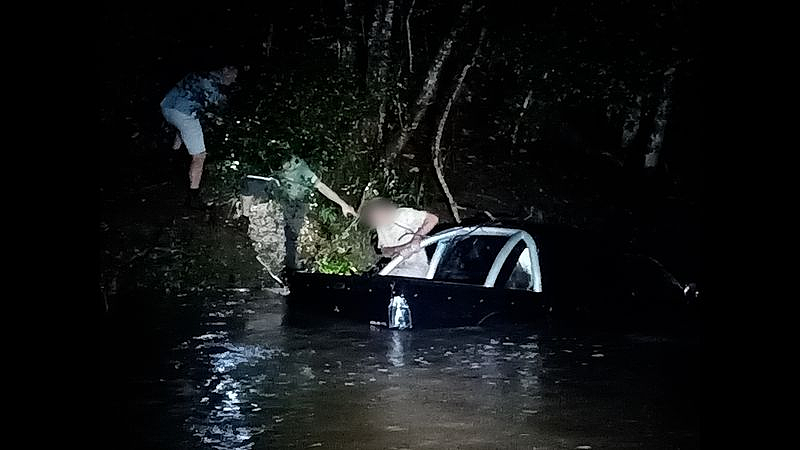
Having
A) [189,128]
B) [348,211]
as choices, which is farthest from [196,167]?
[348,211]

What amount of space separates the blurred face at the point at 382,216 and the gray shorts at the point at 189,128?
3.21 m

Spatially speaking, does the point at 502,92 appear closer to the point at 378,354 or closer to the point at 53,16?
the point at 378,354

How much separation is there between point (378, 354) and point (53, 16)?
4.39 metres

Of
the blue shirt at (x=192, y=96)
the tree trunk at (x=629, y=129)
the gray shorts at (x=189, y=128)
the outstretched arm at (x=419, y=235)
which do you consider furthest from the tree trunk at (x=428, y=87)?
the tree trunk at (x=629, y=129)

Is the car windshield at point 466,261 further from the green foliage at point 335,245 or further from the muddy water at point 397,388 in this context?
the green foliage at point 335,245

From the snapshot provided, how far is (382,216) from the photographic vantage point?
1092 centimetres

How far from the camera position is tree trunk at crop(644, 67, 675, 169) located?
19.2 meters

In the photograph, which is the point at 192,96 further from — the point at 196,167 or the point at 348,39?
the point at 348,39

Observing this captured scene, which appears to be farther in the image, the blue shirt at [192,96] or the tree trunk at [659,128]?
the tree trunk at [659,128]

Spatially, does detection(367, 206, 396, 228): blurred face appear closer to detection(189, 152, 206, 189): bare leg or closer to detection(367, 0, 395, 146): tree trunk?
detection(189, 152, 206, 189): bare leg

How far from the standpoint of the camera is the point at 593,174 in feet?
69.1

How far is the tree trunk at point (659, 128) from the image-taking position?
19186mm

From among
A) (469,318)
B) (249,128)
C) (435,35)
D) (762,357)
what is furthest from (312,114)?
(762,357)

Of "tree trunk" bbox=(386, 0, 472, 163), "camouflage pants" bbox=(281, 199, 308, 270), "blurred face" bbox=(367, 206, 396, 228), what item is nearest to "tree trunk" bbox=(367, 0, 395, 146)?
"tree trunk" bbox=(386, 0, 472, 163)
